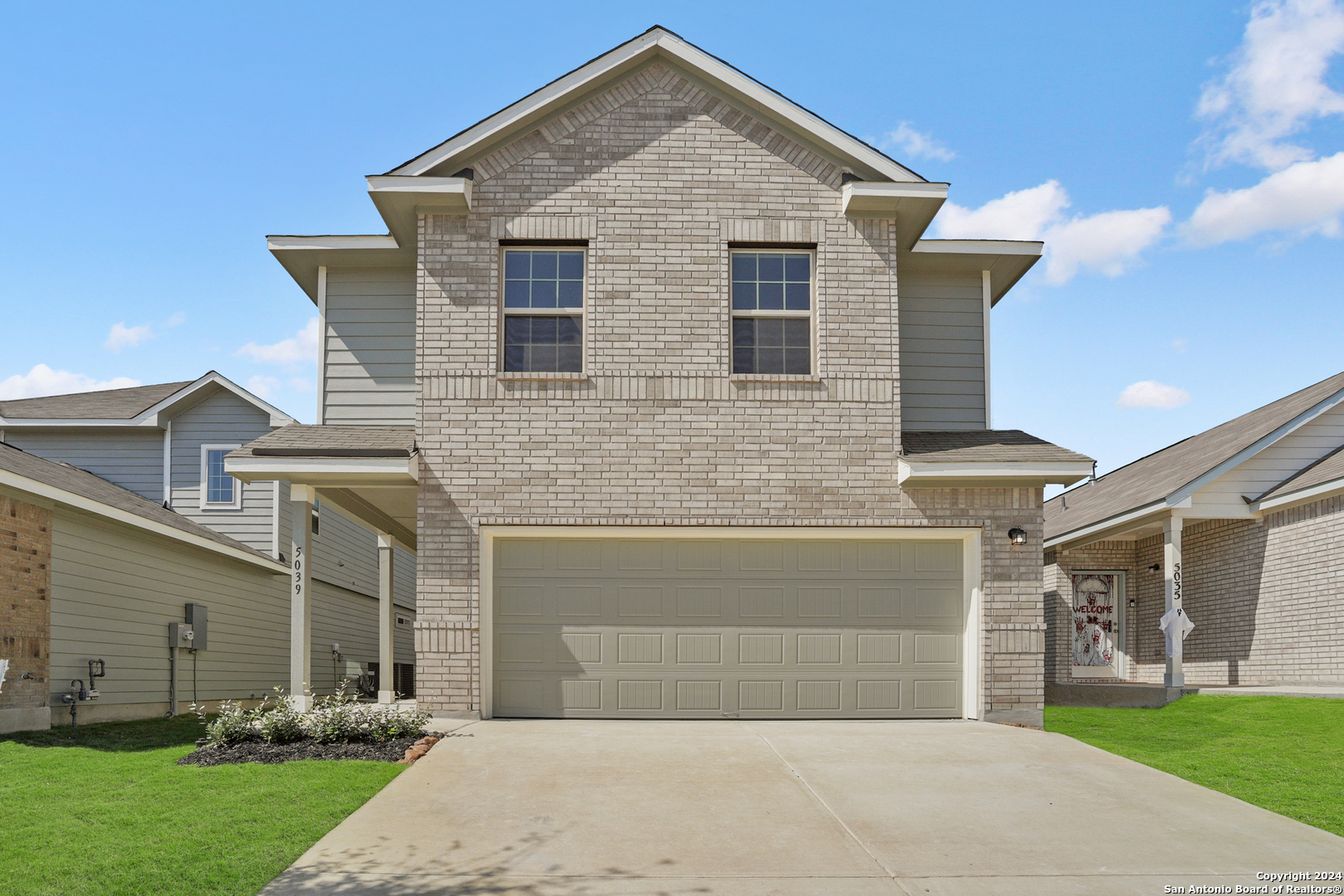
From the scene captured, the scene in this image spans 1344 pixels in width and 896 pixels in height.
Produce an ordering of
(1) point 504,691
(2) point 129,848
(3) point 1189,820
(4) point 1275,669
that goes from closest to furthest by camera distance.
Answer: (2) point 129,848
(3) point 1189,820
(1) point 504,691
(4) point 1275,669

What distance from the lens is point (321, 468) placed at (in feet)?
38.8

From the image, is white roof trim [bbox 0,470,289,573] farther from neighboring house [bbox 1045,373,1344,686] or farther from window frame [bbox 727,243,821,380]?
neighboring house [bbox 1045,373,1344,686]

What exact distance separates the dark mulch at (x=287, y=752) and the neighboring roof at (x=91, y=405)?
1219 cm

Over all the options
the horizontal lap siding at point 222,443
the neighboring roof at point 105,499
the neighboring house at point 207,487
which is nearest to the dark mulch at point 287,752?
the neighboring roof at point 105,499

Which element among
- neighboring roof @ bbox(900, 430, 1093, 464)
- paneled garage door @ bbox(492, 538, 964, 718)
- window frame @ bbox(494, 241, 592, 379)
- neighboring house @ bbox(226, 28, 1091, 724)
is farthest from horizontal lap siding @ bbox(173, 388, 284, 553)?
neighboring roof @ bbox(900, 430, 1093, 464)

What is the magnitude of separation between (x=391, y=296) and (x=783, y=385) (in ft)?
16.5

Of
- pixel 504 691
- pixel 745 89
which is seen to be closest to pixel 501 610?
pixel 504 691

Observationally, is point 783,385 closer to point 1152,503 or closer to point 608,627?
point 608,627

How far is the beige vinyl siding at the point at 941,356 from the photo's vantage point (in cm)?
1362

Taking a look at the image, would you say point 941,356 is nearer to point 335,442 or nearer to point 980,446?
point 980,446

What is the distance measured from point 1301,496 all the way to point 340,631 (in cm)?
1730

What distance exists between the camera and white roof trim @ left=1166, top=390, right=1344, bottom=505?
1588 centimetres

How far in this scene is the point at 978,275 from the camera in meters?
13.8

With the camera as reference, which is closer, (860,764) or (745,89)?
(860,764)
